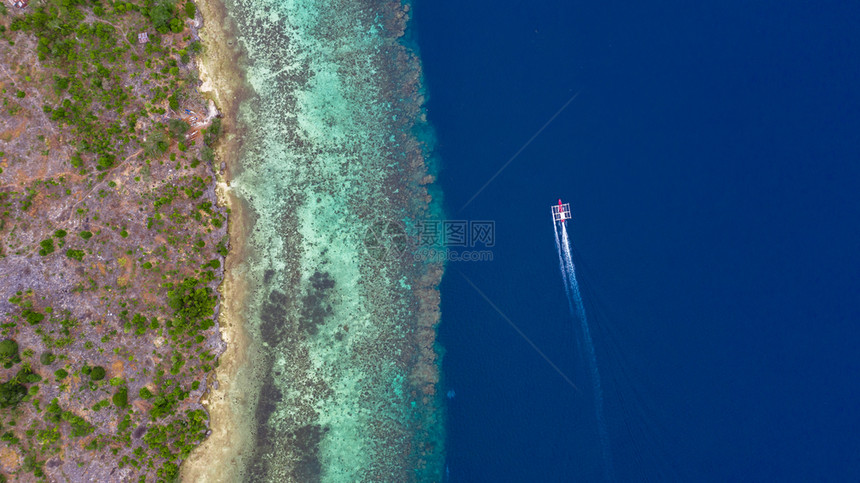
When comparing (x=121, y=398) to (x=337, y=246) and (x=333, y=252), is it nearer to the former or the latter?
(x=333, y=252)

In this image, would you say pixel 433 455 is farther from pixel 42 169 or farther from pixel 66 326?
pixel 42 169

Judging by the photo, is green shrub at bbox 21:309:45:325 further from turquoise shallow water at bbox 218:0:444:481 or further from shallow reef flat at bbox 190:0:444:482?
turquoise shallow water at bbox 218:0:444:481

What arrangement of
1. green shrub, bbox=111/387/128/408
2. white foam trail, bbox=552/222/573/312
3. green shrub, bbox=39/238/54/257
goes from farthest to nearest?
white foam trail, bbox=552/222/573/312 < green shrub, bbox=39/238/54/257 < green shrub, bbox=111/387/128/408

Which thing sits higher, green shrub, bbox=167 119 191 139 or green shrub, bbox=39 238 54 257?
green shrub, bbox=167 119 191 139

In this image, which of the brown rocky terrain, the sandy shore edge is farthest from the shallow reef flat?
the brown rocky terrain

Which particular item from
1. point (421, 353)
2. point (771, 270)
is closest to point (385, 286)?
point (421, 353)

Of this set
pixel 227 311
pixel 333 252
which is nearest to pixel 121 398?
pixel 227 311

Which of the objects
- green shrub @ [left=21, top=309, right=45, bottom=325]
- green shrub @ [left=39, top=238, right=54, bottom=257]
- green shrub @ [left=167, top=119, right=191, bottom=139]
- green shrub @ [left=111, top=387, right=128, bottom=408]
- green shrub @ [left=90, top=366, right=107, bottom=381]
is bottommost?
green shrub @ [left=111, top=387, right=128, bottom=408]
